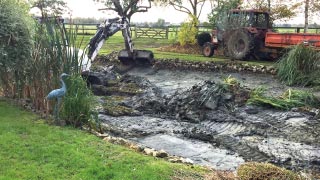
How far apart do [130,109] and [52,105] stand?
2.78 metres

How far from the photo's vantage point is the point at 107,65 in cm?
1783

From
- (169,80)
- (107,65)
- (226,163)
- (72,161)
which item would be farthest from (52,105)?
(107,65)

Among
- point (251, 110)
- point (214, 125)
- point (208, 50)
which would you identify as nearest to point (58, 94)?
point (214, 125)

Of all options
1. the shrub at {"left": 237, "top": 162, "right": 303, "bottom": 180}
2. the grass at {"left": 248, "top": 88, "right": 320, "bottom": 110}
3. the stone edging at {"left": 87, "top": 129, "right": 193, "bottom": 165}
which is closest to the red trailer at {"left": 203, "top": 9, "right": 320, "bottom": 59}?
the grass at {"left": 248, "top": 88, "right": 320, "bottom": 110}

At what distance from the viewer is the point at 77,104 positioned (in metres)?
7.40

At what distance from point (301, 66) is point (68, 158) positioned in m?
8.89

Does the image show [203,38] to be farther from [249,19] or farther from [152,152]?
[152,152]

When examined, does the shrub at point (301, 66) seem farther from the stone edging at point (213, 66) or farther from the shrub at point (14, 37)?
the shrub at point (14, 37)

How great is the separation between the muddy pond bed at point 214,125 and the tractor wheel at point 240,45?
3.32 meters

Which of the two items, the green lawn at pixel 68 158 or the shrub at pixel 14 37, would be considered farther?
the shrub at pixel 14 37

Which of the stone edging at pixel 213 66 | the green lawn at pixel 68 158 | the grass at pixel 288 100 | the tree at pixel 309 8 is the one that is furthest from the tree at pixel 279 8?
the green lawn at pixel 68 158

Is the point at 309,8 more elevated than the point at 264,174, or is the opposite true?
the point at 309,8

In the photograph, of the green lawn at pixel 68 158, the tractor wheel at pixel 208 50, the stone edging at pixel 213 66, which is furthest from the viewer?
the tractor wheel at pixel 208 50

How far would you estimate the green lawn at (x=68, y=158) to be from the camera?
520cm
